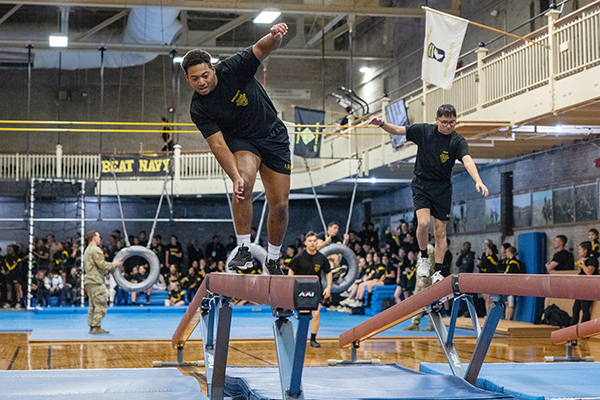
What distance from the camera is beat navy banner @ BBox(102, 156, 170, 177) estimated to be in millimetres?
19797

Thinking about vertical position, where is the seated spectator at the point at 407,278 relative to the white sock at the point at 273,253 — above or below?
below

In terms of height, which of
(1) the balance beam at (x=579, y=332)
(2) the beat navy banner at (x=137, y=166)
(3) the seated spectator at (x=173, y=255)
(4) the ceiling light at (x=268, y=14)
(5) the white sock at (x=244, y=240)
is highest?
(4) the ceiling light at (x=268, y=14)

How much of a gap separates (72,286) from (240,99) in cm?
1506

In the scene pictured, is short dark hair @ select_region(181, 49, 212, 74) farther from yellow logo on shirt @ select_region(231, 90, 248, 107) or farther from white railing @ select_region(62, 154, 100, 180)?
white railing @ select_region(62, 154, 100, 180)

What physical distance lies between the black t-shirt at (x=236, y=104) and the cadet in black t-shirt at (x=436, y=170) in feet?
5.60

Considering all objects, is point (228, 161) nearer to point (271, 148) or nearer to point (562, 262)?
point (271, 148)

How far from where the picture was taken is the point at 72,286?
1812 cm

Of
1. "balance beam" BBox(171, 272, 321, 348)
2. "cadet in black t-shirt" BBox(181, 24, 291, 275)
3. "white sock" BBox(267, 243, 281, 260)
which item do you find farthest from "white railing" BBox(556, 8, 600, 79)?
"balance beam" BBox(171, 272, 321, 348)

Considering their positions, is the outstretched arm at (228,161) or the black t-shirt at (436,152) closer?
the outstretched arm at (228,161)

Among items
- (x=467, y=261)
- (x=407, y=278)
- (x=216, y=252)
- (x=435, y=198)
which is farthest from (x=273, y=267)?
(x=216, y=252)

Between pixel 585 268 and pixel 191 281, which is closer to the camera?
pixel 585 268

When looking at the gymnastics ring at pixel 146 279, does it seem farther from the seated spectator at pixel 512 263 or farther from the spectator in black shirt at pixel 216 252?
the spectator in black shirt at pixel 216 252

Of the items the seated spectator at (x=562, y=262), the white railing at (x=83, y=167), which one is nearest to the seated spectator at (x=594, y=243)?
the seated spectator at (x=562, y=262)

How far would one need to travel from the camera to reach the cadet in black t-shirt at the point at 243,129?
4.42 m
